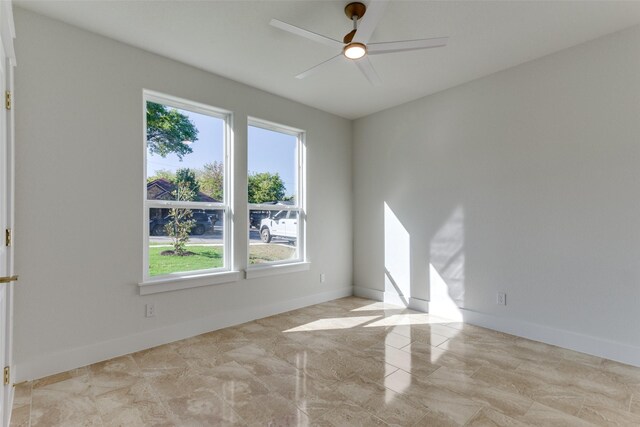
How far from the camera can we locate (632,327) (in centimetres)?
258

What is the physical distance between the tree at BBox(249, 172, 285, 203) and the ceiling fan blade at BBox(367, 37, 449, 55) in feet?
6.74

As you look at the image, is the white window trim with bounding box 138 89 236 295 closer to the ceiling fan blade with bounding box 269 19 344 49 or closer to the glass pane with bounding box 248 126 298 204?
the glass pane with bounding box 248 126 298 204

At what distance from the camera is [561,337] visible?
9.63 feet

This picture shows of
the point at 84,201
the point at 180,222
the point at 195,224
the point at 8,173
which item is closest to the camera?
the point at 8,173

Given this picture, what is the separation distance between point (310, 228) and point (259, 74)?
6.64 feet

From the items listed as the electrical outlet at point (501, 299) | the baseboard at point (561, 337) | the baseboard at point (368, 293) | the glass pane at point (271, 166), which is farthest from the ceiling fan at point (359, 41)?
the baseboard at point (368, 293)

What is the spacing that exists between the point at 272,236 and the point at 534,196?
2.90 m

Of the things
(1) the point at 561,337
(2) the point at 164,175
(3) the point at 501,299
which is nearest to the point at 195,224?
(2) the point at 164,175

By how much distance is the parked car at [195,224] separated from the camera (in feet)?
10.1

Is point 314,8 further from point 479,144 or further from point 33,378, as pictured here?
point 33,378

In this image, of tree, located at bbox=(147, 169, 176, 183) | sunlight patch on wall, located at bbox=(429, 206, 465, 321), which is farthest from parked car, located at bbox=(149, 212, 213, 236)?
sunlight patch on wall, located at bbox=(429, 206, 465, 321)

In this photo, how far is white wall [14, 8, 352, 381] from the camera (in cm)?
237


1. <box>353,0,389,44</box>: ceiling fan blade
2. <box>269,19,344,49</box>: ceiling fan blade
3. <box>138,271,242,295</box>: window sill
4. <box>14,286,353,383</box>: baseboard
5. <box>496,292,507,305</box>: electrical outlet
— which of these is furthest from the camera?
<box>496,292,507,305</box>: electrical outlet

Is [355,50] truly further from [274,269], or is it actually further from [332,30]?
[274,269]
